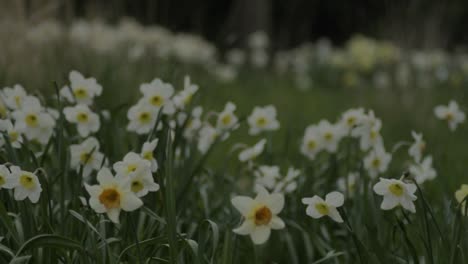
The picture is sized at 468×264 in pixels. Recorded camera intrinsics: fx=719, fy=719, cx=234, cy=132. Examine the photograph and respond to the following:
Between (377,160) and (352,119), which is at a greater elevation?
(352,119)

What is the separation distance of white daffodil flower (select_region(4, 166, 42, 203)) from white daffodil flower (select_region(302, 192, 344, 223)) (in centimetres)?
61

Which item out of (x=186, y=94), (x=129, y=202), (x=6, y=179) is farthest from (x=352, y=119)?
(x=6, y=179)

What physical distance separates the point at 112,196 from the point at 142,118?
642 mm

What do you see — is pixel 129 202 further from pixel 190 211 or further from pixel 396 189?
pixel 190 211

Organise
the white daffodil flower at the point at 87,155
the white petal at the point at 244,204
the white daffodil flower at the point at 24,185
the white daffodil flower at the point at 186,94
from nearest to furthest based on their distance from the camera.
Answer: the white petal at the point at 244,204 → the white daffodil flower at the point at 24,185 → the white daffodil flower at the point at 87,155 → the white daffodil flower at the point at 186,94

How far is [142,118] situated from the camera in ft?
7.17

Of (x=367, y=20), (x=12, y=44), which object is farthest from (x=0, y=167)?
(x=367, y=20)

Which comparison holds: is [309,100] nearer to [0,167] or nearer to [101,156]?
[101,156]

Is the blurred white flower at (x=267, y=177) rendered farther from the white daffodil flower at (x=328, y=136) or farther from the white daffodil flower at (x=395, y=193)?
the white daffodil flower at (x=395, y=193)

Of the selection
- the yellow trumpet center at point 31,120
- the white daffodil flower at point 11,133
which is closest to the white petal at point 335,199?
the white daffodil flower at point 11,133

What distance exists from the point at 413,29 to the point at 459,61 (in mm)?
2896

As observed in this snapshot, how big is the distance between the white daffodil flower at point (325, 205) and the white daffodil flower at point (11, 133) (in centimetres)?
82

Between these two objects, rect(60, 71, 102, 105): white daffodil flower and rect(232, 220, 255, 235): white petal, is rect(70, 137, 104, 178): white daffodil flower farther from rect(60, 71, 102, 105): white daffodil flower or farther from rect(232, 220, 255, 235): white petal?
rect(232, 220, 255, 235): white petal

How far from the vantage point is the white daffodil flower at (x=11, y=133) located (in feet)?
6.37
